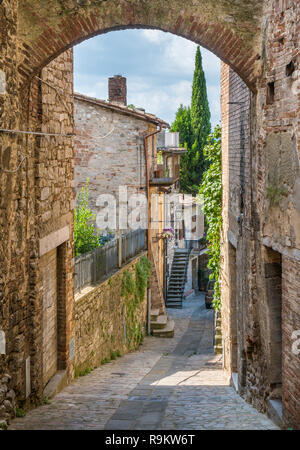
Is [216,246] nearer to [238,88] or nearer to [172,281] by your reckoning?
[238,88]

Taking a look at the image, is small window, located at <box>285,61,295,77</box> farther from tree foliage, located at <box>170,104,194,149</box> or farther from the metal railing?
tree foliage, located at <box>170,104,194,149</box>

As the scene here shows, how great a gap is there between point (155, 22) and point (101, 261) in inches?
233

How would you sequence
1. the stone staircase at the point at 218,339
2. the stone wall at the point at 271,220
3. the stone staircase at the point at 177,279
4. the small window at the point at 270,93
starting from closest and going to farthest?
the stone wall at the point at 271,220
the small window at the point at 270,93
the stone staircase at the point at 218,339
the stone staircase at the point at 177,279

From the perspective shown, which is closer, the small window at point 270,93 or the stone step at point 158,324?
the small window at point 270,93

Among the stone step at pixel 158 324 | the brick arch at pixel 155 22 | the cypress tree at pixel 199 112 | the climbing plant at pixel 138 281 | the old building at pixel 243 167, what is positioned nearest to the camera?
the old building at pixel 243 167

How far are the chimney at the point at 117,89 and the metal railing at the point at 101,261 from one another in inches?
235

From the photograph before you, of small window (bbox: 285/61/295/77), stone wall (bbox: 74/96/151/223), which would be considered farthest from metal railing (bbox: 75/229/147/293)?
small window (bbox: 285/61/295/77)

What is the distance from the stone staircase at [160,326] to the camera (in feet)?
50.4

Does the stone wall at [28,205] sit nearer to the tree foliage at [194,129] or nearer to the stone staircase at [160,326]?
the stone staircase at [160,326]

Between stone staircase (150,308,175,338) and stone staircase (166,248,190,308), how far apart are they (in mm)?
5320

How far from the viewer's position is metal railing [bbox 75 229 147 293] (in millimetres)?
9562

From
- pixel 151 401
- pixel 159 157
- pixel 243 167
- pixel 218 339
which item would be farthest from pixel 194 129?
pixel 151 401

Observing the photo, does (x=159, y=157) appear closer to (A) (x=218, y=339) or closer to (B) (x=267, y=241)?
(A) (x=218, y=339)

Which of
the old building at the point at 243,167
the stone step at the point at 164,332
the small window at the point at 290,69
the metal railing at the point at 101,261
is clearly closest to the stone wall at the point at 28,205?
the old building at the point at 243,167
